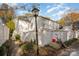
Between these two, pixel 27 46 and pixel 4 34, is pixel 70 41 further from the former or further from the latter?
pixel 4 34

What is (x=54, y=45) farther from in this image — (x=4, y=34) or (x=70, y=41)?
(x=4, y=34)

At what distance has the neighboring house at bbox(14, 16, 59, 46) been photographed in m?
1.58

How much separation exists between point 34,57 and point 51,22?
31cm

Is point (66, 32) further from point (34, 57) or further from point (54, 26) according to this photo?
point (34, 57)

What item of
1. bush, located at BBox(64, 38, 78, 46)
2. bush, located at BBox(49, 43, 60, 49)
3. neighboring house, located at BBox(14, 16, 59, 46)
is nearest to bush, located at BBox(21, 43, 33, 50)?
neighboring house, located at BBox(14, 16, 59, 46)

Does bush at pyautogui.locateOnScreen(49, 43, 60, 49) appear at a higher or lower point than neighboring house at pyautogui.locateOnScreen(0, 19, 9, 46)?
lower

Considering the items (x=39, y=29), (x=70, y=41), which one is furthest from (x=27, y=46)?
(x=70, y=41)

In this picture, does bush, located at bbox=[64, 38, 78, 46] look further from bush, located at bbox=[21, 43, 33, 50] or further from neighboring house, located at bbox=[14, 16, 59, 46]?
bush, located at bbox=[21, 43, 33, 50]

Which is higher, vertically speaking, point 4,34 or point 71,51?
point 4,34

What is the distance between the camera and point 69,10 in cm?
160

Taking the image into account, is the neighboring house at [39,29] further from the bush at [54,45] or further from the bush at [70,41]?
the bush at [70,41]

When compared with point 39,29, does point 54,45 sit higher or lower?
lower

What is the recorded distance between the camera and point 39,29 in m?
1.58

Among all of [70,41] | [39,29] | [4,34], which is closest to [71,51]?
[70,41]
